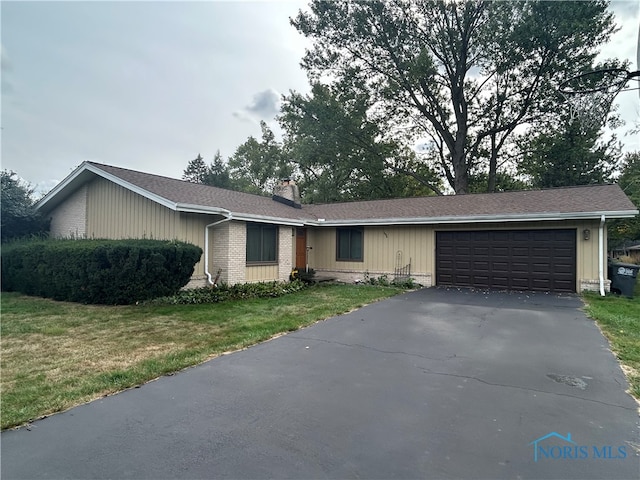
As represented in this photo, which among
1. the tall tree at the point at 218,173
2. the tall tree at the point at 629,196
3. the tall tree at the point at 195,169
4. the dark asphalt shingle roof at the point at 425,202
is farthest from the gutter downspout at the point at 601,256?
the tall tree at the point at 195,169

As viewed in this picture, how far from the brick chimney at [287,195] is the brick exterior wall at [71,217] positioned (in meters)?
7.71

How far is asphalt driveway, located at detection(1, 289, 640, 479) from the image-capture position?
2531 mm

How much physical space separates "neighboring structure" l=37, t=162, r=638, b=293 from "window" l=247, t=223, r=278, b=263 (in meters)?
0.04

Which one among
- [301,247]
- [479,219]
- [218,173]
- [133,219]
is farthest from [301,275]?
[218,173]

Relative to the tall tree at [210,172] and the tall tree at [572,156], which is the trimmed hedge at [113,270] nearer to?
the tall tree at [572,156]

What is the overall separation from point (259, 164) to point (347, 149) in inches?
633

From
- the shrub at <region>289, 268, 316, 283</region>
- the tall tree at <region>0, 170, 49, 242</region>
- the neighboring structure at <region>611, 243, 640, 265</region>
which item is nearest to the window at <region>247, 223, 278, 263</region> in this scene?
the shrub at <region>289, 268, 316, 283</region>

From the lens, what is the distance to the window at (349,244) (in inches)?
592

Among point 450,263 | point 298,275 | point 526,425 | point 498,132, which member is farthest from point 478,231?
point 498,132

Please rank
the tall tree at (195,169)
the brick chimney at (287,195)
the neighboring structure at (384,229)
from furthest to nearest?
the tall tree at (195,169) → the brick chimney at (287,195) → the neighboring structure at (384,229)

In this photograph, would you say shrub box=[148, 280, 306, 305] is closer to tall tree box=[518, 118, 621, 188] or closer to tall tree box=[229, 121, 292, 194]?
tall tree box=[518, 118, 621, 188]

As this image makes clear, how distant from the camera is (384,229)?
14406 millimetres

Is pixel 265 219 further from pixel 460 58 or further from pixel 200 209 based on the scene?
pixel 460 58

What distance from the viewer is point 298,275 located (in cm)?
1408
